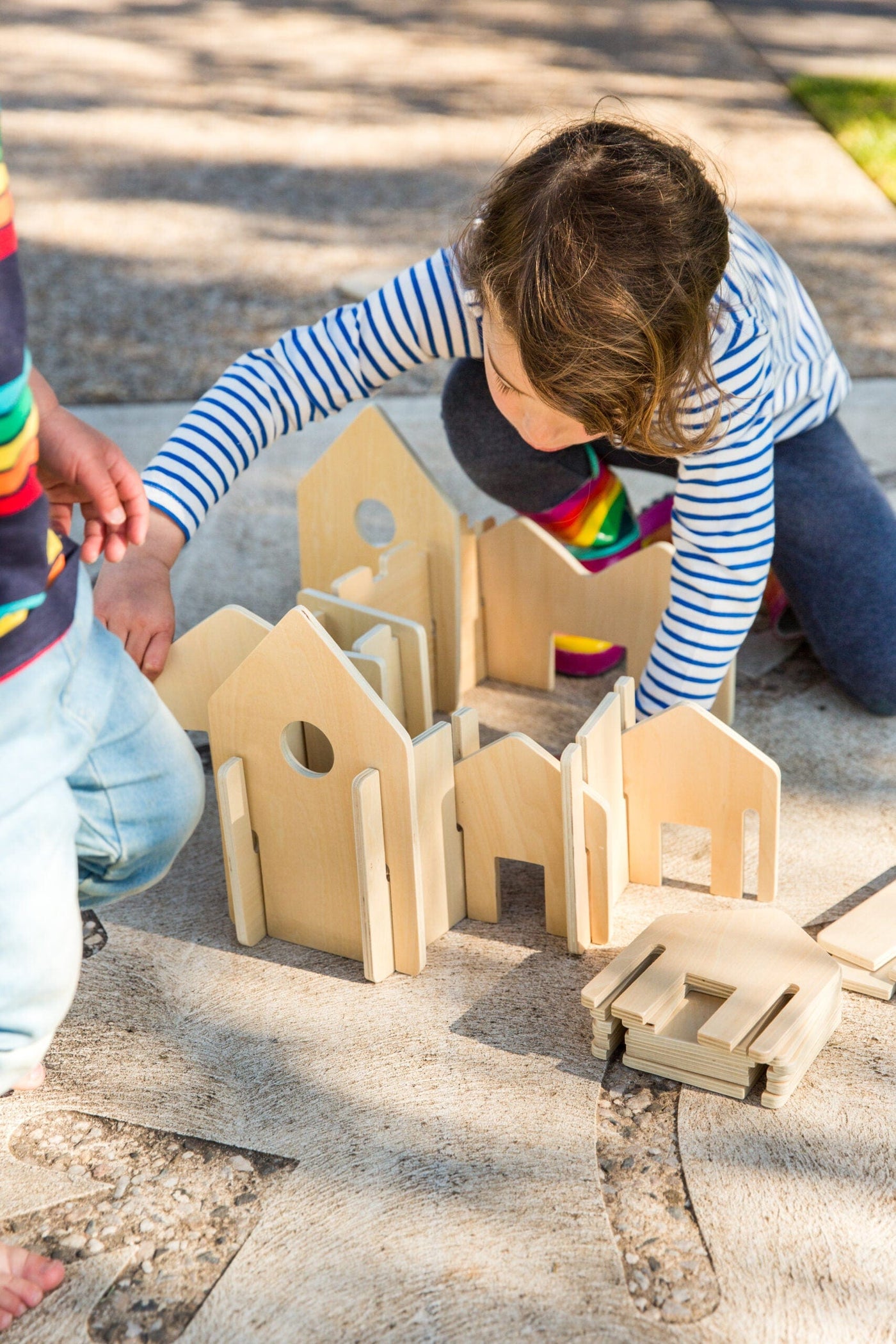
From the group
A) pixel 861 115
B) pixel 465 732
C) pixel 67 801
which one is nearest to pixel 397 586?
pixel 465 732

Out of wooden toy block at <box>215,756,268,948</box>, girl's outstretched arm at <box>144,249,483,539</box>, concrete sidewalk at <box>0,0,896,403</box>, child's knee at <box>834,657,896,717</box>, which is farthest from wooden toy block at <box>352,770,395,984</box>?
concrete sidewalk at <box>0,0,896,403</box>

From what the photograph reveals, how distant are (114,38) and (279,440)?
4198 mm

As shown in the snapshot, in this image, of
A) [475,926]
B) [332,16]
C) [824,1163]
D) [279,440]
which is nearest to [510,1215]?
[824,1163]

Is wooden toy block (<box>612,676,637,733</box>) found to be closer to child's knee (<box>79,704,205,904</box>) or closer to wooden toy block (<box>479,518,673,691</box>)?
wooden toy block (<box>479,518,673,691</box>)

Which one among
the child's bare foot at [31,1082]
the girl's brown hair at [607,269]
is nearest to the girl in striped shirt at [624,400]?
the girl's brown hair at [607,269]

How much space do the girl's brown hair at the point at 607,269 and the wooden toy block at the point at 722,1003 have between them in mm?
484

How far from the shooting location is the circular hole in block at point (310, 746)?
1388mm

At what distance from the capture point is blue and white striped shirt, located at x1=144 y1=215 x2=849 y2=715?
4.79 ft

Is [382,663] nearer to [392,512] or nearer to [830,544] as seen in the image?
[392,512]

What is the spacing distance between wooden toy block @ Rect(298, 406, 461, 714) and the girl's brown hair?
0.37 meters

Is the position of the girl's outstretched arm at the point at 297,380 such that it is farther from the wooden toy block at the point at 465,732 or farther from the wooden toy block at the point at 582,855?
the wooden toy block at the point at 582,855

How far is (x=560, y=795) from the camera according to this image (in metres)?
1.25

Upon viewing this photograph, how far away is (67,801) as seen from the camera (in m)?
1.03

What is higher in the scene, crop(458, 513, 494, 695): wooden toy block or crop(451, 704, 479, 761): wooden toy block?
crop(451, 704, 479, 761): wooden toy block
